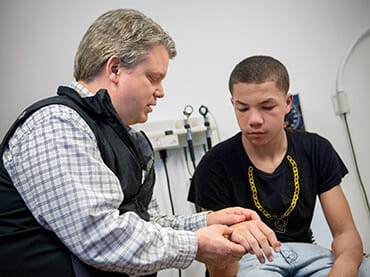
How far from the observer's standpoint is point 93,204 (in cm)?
59

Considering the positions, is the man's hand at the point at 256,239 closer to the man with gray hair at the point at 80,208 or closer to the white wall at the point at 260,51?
the man with gray hair at the point at 80,208

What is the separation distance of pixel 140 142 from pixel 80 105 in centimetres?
33

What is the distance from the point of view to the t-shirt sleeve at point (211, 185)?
1191 millimetres

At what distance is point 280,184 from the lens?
3.84 ft

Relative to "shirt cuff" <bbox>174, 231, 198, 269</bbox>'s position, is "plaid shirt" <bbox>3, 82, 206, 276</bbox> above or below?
above

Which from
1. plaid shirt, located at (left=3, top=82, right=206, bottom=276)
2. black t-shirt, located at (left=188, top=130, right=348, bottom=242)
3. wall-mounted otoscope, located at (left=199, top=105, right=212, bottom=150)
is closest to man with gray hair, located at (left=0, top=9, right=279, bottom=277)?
plaid shirt, located at (left=3, top=82, right=206, bottom=276)

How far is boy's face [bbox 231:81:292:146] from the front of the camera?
1136 millimetres

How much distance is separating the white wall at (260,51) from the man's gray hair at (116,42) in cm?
79

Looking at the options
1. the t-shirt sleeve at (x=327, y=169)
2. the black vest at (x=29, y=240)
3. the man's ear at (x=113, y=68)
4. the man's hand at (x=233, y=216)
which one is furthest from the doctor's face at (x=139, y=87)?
the t-shirt sleeve at (x=327, y=169)

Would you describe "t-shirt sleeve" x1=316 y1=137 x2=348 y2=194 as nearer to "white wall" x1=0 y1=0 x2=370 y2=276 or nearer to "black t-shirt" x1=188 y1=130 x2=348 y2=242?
"black t-shirt" x1=188 y1=130 x2=348 y2=242

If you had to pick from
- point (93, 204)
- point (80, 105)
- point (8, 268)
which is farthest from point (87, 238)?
point (80, 105)

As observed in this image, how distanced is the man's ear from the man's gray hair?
Answer: 0.04ft

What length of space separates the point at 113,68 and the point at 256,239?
0.55 meters

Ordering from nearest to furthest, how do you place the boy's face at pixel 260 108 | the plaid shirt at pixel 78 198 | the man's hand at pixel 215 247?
the plaid shirt at pixel 78 198
the man's hand at pixel 215 247
the boy's face at pixel 260 108
